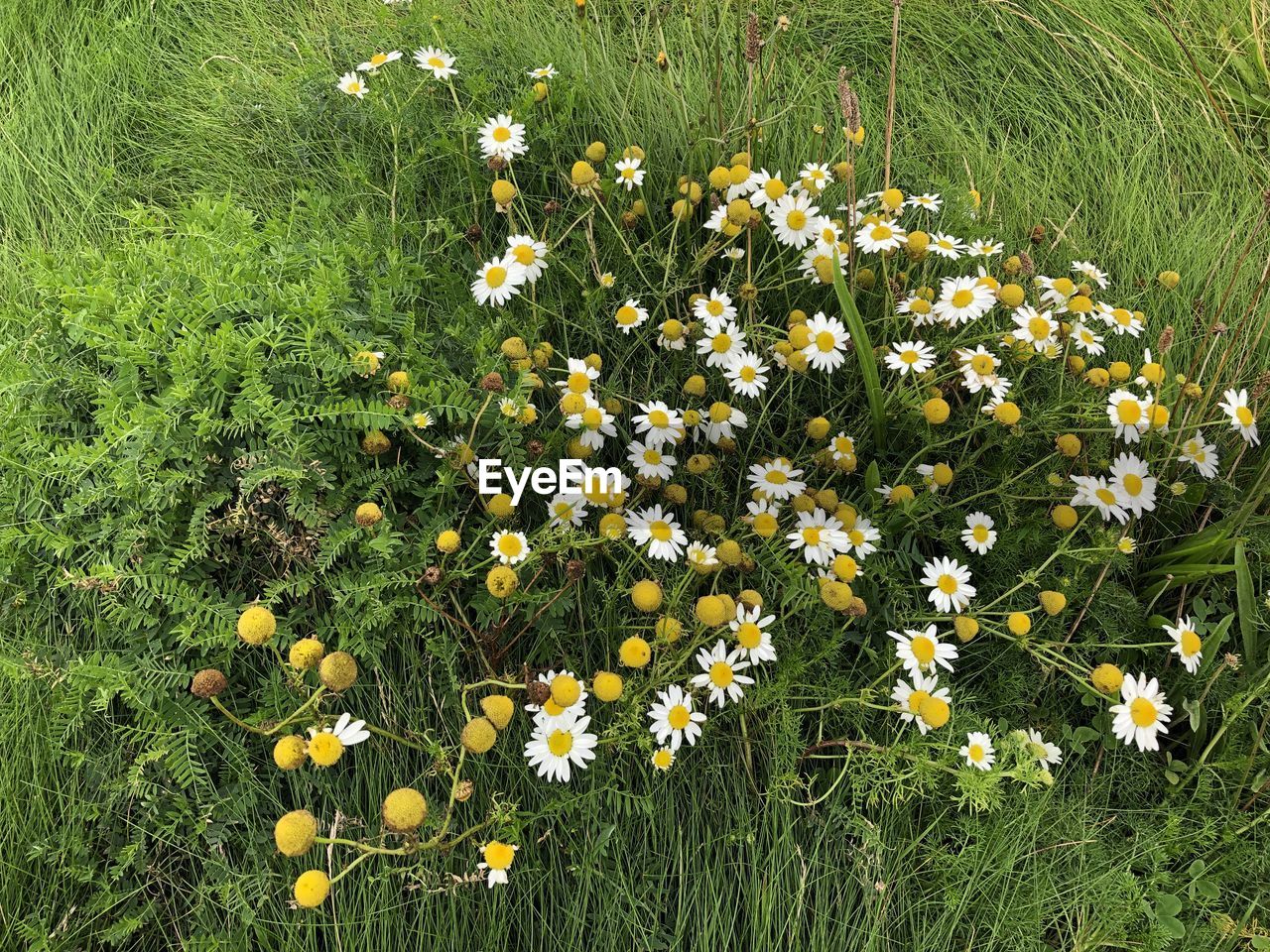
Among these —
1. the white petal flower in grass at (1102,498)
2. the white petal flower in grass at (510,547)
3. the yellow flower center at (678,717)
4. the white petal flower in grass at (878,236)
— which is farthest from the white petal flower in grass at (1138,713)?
Result: the white petal flower in grass at (510,547)

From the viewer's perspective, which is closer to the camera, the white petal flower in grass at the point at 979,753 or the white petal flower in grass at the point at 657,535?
the white petal flower in grass at the point at 979,753

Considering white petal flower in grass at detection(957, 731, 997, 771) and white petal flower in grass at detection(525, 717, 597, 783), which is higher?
white petal flower in grass at detection(525, 717, 597, 783)

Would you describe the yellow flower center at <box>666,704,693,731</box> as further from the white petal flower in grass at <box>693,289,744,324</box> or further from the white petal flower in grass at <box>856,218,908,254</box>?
the white petal flower in grass at <box>856,218,908,254</box>

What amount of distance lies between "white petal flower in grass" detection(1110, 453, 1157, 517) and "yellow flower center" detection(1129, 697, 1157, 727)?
0.42 metres

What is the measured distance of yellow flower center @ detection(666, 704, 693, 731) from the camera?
154 cm

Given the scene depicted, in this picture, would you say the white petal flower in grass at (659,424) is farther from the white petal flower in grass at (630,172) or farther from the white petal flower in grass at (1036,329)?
the white petal flower in grass at (1036,329)

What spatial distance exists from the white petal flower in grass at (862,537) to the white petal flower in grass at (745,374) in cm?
38

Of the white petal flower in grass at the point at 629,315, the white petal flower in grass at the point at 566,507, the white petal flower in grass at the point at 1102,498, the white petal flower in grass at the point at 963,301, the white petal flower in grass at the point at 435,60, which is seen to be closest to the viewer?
the white petal flower in grass at the point at 566,507

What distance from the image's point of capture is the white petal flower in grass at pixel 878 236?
1.96 meters

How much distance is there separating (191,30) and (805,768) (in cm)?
352

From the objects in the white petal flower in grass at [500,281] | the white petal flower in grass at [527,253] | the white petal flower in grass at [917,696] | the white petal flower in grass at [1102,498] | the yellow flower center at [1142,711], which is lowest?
the yellow flower center at [1142,711]

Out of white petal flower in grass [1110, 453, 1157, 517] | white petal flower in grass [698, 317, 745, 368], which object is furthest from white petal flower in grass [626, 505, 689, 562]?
white petal flower in grass [1110, 453, 1157, 517]

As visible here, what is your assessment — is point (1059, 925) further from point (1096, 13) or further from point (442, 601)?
point (1096, 13)

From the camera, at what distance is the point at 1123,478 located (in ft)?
6.07
